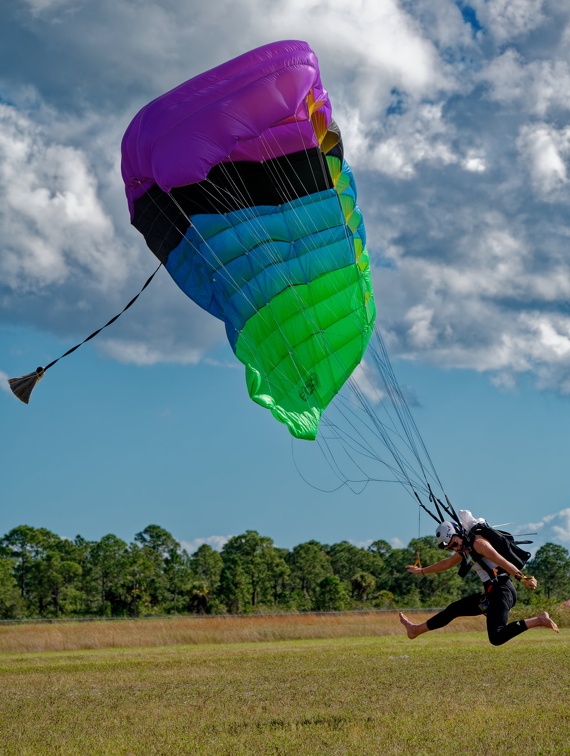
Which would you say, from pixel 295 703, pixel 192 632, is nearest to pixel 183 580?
pixel 192 632

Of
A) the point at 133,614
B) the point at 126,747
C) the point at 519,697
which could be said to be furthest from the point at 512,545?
the point at 133,614

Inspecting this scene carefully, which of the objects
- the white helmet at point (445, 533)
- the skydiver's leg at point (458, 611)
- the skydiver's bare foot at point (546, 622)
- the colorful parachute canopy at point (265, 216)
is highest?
the colorful parachute canopy at point (265, 216)

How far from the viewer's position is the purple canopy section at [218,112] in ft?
32.5

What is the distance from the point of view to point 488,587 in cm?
851

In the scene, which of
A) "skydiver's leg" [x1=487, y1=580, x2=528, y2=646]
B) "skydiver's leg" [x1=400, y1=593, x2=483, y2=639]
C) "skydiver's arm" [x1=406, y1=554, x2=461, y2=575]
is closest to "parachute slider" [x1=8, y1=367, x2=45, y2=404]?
"skydiver's arm" [x1=406, y1=554, x2=461, y2=575]

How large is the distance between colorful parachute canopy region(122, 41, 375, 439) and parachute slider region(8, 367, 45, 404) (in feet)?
8.49

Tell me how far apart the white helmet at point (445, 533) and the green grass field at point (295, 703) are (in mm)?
1818

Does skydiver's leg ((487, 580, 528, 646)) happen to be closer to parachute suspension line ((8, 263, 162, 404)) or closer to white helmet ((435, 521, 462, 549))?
white helmet ((435, 521, 462, 549))

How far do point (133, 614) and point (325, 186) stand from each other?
47358mm

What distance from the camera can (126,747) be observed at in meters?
8.13

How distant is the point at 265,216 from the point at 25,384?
4.00 meters

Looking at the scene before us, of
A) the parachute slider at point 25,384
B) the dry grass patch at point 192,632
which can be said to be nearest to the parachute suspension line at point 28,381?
the parachute slider at point 25,384

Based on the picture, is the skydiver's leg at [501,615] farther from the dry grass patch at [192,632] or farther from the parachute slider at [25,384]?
the dry grass patch at [192,632]

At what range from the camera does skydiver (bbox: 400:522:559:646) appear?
816cm
